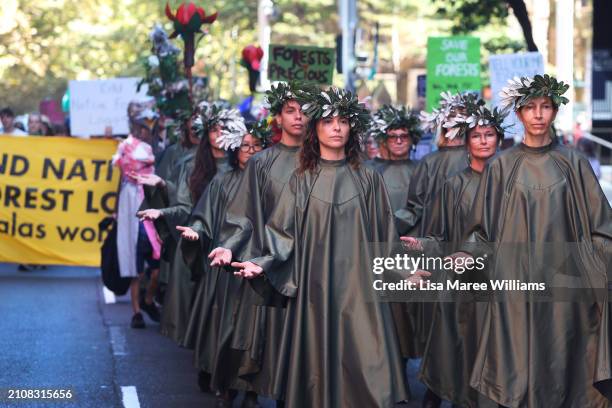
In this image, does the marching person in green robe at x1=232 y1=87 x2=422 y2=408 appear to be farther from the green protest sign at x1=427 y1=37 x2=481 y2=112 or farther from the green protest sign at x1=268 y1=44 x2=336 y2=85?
the green protest sign at x1=427 y1=37 x2=481 y2=112

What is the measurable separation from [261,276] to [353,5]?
22964 millimetres

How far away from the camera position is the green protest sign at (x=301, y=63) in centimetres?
1507

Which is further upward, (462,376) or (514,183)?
(514,183)

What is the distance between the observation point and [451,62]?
17516mm

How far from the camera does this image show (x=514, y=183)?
8.02 metres

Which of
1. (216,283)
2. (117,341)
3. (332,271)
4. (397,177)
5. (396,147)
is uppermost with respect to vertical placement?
(396,147)

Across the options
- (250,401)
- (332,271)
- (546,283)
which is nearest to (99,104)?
(250,401)

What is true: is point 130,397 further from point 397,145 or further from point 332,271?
point 397,145

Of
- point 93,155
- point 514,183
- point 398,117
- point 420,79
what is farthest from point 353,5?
point 514,183

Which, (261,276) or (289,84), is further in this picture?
(289,84)

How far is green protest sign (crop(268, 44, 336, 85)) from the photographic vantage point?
15.1m

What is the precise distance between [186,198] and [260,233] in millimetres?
2662

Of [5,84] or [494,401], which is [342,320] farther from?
[5,84]

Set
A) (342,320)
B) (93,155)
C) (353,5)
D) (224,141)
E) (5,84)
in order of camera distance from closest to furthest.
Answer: (342,320) < (224,141) < (93,155) < (353,5) < (5,84)
